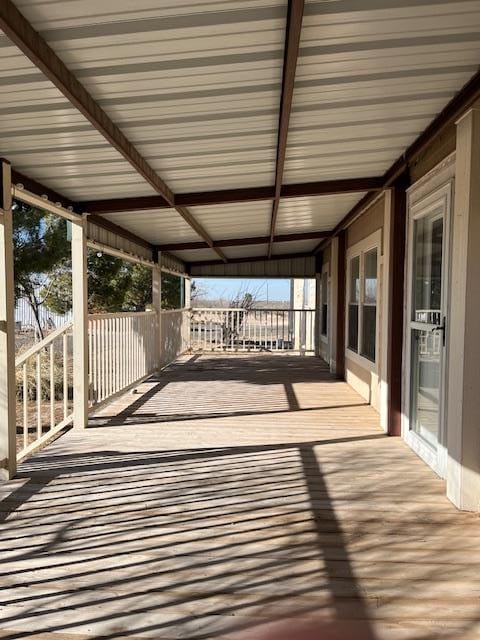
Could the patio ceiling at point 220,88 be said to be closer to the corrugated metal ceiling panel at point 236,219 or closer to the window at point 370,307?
the corrugated metal ceiling panel at point 236,219

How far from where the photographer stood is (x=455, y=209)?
9.53 ft

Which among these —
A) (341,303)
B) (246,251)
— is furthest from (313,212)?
(246,251)

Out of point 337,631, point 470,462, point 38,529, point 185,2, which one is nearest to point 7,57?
point 185,2

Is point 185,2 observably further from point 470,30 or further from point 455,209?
point 455,209

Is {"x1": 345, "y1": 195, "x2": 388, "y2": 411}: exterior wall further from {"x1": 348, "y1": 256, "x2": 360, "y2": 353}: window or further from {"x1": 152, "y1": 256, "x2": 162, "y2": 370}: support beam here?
{"x1": 152, "y1": 256, "x2": 162, "y2": 370}: support beam

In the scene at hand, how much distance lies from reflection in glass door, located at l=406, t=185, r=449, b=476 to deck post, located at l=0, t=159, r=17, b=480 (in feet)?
9.36

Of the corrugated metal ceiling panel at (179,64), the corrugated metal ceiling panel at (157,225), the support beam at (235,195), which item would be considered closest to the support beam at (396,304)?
the support beam at (235,195)

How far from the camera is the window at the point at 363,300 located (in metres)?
5.70

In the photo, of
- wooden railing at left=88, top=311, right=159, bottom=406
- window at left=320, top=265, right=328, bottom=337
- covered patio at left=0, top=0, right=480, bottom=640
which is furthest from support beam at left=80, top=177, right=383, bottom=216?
window at left=320, top=265, right=328, bottom=337

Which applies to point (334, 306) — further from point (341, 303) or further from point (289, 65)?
point (289, 65)

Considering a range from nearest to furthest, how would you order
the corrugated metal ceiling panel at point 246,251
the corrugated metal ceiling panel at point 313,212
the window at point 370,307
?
the corrugated metal ceiling panel at point 313,212 < the window at point 370,307 < the corrugated metal ceiling panel at point 246,251

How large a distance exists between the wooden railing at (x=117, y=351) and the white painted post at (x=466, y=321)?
3537 mm

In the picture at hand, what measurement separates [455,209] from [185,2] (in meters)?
1.90

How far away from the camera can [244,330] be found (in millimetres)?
12805
